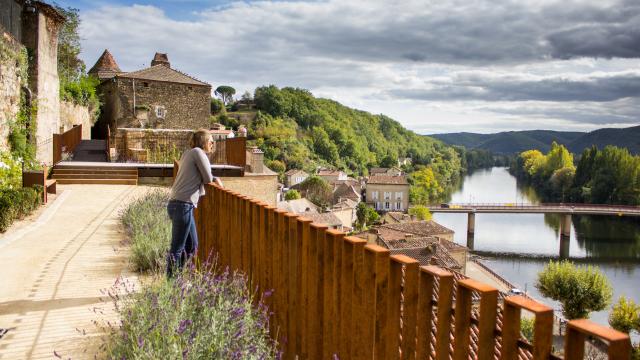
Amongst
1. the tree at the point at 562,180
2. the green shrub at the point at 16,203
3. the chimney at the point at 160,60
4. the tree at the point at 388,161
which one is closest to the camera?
the green shrub at the point at 16,203

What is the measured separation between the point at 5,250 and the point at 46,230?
58.8 inches

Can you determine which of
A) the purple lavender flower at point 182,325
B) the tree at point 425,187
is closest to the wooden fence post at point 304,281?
the purple lavender flower at point 182,325

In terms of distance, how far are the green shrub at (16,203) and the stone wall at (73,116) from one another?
38.1 feet

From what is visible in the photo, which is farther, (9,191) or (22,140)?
(22,140)

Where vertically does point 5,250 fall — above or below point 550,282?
above

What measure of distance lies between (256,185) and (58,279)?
5.33 m

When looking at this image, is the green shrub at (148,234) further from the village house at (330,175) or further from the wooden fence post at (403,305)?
the village house at (330,175)

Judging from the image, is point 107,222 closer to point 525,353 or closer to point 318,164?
point 525,353

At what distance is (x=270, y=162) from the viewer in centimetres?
8281

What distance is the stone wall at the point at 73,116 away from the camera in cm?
2172

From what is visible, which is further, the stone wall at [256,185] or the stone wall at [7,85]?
the stone wall at [7,85]

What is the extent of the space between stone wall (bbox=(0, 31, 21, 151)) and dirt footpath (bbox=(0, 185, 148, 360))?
476cm

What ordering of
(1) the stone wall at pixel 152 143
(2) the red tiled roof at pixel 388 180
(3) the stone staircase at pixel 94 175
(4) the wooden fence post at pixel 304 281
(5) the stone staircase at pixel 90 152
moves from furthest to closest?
1. (2) the red tiled roof at pixel 388 180
2. (5) the stone staircase at pixel 90 152
3. (1) the stone wall at pixel 152 143
4. (3) the stone staircase at pixel 94 175
5. (4) the wooden fence post at pixel 304 281

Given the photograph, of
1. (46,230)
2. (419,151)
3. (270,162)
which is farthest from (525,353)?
(419,151)
